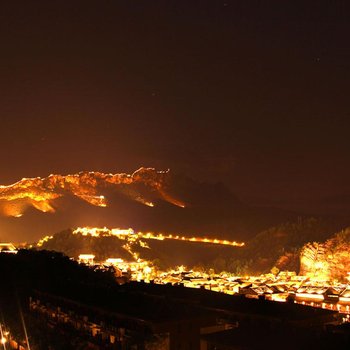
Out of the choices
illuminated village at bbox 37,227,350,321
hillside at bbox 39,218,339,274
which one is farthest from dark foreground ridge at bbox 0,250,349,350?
hillside at bbox 39,218,339,274

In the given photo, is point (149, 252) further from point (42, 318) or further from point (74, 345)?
point (74, 345)

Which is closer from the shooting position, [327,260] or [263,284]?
[263,284]

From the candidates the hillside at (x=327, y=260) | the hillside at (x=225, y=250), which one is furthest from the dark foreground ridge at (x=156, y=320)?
the hillside at (x=225, y=250)

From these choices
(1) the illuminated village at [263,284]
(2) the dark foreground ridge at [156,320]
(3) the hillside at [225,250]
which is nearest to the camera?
(2) the dark foreground ridge at [156,320]

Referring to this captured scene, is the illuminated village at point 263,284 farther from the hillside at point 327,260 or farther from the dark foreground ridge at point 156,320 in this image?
the dark foreground ridge at point 156,320

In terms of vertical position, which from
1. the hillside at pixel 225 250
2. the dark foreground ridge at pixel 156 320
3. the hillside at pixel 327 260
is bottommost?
the dark foreground ridge at pixel 156 320

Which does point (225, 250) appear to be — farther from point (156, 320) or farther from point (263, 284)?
point (156, 320)

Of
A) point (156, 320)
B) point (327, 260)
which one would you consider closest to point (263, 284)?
point (327, 260)

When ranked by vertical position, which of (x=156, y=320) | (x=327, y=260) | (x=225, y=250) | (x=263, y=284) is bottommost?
(x=156, y=320)

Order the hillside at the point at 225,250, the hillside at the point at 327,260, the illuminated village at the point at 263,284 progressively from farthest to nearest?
the hillside at the point at 225,250
the hillside at the point at 327,260
the illuminated village at the point at 263,284
